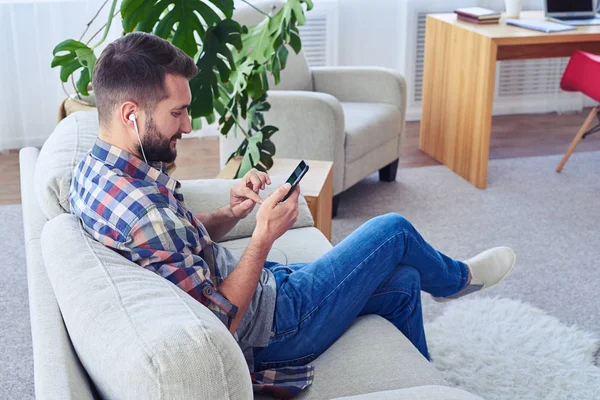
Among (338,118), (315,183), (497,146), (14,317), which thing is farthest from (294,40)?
(497,146)

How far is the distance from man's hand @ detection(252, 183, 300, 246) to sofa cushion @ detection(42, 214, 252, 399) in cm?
33

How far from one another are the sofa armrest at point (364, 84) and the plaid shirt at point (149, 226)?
231 cm

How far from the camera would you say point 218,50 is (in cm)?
245

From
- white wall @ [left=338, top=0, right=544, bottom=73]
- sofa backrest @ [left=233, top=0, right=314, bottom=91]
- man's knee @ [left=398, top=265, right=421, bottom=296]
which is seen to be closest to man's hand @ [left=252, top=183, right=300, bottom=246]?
man's knee @ [left=398, top=265, right=421, bottom=296]

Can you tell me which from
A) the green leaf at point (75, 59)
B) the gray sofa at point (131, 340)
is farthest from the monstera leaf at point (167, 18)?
the gray sofa at point (131, 340)

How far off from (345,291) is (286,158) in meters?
1.67

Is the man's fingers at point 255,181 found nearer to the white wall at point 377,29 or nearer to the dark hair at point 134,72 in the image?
the dark hair at point 134,72

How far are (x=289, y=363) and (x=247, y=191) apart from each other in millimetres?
443

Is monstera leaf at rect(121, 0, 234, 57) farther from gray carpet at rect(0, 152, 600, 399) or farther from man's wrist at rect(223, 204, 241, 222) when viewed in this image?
gray carpet at rect(0, 152, 600, 399)

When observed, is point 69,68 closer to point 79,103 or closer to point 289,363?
point 79,103

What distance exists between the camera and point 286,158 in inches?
134

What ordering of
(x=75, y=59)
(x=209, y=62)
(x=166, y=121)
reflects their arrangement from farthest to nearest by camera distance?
(x=75, y=59)
(x=209, y=62)
(x=166, y=121)

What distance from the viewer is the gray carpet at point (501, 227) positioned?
2623mm

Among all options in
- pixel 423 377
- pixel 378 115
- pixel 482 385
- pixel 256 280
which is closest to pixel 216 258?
pixel 256 280
